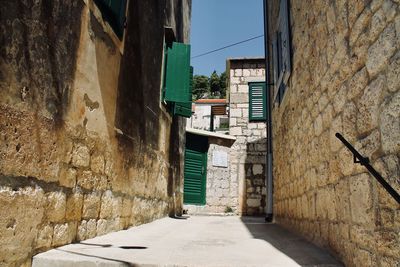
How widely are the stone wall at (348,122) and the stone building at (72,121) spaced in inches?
77.8

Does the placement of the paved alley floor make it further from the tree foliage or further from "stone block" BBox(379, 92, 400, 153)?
the tree foliage

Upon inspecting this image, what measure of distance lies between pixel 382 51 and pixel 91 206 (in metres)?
2.51

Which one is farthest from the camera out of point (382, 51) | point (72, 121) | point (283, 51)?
point (283, 51)

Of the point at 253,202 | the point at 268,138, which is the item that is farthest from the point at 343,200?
the point at 253,202

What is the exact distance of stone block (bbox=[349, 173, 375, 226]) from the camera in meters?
1.75

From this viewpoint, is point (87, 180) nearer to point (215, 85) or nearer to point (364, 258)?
point (364, 258)

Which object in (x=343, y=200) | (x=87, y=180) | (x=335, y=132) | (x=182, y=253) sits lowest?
(x=182, y=253)

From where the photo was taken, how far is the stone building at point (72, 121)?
184 cm

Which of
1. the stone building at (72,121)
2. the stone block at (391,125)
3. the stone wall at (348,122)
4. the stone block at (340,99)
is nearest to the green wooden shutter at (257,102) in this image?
the stone building at (72,121)

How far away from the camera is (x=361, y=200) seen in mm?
1859

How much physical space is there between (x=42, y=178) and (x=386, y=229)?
2043 mm

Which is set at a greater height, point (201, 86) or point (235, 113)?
point (201, 86)

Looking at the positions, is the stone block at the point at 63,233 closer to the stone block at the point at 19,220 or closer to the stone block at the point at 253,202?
the stone block at the point at 19,220

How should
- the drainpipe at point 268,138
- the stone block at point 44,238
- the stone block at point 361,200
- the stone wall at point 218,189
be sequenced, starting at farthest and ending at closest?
1. the stone wall at point 218,189
2. the drainpipe at point 268,138
3. the stone block at point 44,238
4. the stone block at point 361,200
